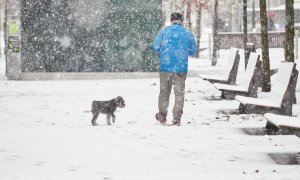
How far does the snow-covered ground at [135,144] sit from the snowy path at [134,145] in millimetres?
11

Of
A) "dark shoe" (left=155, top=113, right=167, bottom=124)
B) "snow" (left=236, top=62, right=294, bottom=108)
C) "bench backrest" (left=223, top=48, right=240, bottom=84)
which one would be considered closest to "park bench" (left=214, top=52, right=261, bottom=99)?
"bench backrest" (left=223, top=48, right=240, bottom=84)

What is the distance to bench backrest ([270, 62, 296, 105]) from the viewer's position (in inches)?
394

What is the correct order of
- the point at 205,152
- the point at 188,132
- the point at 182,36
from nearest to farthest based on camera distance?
1. the point at 205,152
2. the point at 188,132
3. the point at 182,36

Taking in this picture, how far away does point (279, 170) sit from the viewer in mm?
7406

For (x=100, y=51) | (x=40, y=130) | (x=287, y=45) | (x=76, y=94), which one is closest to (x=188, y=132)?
(x=40, y=130)

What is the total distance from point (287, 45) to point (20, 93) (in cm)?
761

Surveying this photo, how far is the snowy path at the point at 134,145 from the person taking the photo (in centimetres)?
727

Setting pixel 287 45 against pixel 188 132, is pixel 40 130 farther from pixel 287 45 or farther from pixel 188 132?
pixel 287 45

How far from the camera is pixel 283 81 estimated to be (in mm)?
10375

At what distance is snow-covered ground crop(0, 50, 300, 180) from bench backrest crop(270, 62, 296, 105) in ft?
2.32

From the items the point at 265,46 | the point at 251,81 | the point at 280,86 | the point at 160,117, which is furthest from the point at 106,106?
the point at 265,46

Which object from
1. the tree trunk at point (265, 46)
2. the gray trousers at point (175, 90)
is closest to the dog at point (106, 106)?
the gray trousers at point (175, 90)

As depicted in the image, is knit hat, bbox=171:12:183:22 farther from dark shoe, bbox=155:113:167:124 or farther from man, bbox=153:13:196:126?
dark shoe, bbox=155:113:167:124

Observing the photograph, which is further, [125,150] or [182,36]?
[182,36]
